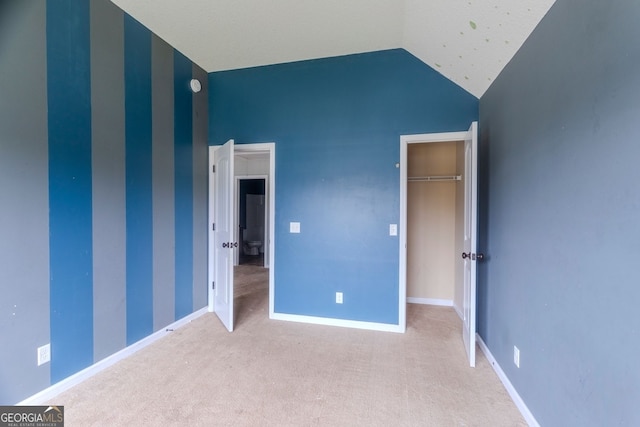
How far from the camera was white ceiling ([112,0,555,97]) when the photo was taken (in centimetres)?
193

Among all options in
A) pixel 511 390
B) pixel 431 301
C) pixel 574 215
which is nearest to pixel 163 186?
pixel 574 215

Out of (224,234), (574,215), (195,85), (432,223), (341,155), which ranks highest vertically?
(195,85)

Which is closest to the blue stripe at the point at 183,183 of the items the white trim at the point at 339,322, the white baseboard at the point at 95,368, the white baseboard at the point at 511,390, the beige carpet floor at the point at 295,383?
the white baseboard at the point at 95,368

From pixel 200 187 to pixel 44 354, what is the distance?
6.56 ft

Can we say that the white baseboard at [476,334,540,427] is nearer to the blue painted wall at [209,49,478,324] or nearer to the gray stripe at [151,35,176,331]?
the blue painted wall at [209,49,478,324]

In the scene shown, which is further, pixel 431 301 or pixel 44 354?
pixel 431 301

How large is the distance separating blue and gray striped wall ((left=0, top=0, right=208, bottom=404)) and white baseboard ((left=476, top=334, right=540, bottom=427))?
306 cm

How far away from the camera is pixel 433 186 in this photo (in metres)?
3.78

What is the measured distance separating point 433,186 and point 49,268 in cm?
402

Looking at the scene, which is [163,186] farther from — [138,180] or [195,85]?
[195,85]

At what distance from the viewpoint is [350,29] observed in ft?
8.41

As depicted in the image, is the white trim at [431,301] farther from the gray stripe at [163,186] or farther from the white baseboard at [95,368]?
the gray stripe at [163,186]

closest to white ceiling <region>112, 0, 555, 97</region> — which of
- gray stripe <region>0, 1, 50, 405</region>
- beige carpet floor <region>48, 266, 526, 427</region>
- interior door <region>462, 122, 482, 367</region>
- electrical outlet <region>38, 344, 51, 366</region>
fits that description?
interior door <region>462, 122, 482, 367</region>

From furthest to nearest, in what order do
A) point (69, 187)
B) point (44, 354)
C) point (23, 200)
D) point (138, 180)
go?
point (138, 180)
point (69, 187)
point (44, 354)
point (23, 200)
